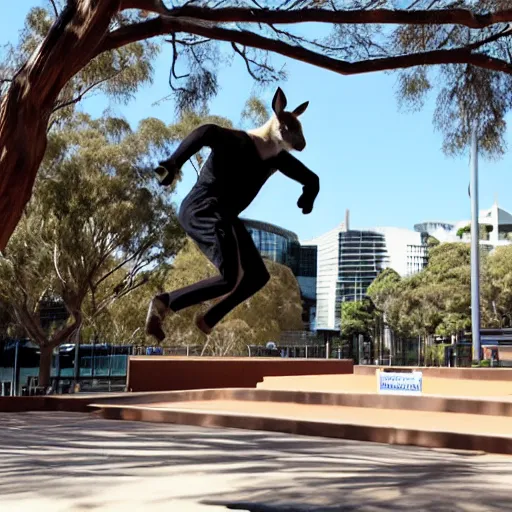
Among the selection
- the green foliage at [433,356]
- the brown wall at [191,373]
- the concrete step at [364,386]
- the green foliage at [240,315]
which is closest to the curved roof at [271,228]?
the green foliage at [240,315]

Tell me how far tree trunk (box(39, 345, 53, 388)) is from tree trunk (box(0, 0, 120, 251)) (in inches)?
721

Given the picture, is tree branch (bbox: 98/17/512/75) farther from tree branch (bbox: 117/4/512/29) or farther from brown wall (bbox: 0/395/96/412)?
brown wall (bbox: 0/395/96/412)

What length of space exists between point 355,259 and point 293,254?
165 ft

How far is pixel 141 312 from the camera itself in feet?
98.1

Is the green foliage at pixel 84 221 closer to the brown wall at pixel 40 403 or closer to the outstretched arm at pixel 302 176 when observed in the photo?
the brown wall at pixel 40 403

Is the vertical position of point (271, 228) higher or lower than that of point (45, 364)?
higher

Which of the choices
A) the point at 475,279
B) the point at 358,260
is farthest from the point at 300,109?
the point at 358,260

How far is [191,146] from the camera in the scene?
3664mm

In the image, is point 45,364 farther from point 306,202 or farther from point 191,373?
point 306,202

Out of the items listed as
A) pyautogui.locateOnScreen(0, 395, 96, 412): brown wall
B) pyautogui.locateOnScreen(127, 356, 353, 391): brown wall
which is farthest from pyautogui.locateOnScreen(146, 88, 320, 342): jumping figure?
pyautogui.locateOnScreen(127, 356, 353, 391): brown wall

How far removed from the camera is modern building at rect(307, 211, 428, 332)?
117119 millimetres

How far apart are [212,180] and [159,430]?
15.2ft

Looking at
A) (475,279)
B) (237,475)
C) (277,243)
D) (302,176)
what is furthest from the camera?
(277,243)

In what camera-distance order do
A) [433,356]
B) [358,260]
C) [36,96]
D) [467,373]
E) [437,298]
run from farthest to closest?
[358,260], [437,298], [433,356], [467,373], [36,96]
